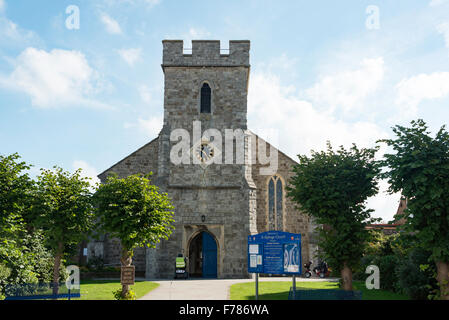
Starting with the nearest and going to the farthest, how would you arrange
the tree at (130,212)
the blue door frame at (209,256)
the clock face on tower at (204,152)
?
the tree at (130,212)
the blue door frame at (209,256)
the clock face on tower at (204,152)

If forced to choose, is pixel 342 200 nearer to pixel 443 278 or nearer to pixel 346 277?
pixel 346 277

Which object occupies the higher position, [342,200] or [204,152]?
[204,152]

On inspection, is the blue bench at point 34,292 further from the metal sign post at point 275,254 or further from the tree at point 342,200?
the tree at point 342,200

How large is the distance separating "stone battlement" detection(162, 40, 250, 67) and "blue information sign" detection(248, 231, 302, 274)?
1652 cm

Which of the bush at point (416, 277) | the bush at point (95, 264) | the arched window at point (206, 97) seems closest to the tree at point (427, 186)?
the bush at point (416, 277)

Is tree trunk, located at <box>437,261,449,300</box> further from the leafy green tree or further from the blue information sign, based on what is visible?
the leafy green tree

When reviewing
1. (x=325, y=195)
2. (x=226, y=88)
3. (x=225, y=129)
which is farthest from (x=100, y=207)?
(x=226, y=88)

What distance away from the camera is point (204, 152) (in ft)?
87.4

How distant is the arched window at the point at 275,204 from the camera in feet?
93.9

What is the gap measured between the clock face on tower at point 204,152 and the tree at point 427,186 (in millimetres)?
14582

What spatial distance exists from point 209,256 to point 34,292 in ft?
43.5

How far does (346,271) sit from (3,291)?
1329cm

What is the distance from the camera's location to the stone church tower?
25.4 m

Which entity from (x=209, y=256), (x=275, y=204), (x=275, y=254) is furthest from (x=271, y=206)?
(x=275, y=254)
